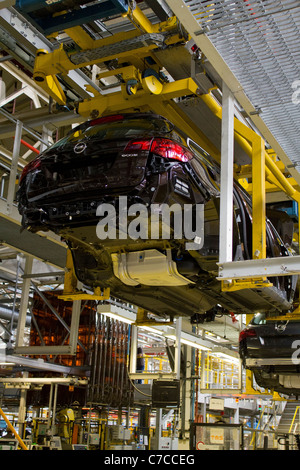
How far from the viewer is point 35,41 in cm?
614

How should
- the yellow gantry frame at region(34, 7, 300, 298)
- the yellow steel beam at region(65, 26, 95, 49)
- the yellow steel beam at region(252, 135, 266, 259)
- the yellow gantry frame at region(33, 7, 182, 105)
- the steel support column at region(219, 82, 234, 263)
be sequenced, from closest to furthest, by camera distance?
1. the steel support column at region(219, 82, 234, 263)
2. the yellow steel beam at region(252, 135, 266, 259)
3. the yellow gantry frame at region(34, 7, 300, 298)
4. the yellow gantry frame at region(33, 7, 182, 105)
5. the yellow steel beam at region(65, 26, 95, 49)

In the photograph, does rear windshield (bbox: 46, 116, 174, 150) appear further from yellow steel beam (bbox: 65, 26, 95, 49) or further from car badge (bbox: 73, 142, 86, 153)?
yellow steel beam (bbox: 65, 26, 95, 49)

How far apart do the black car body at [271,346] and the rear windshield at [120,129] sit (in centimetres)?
452

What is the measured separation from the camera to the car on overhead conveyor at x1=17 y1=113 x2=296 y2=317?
4.52 meters

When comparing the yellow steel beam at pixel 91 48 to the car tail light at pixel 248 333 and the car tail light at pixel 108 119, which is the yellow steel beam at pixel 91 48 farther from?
the car tail light at pixel 248 333

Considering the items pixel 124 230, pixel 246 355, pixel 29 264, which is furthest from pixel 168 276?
pixel 29 264

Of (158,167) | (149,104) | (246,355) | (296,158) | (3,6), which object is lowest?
(246,355)

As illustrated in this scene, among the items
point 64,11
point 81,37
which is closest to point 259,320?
point 81,37

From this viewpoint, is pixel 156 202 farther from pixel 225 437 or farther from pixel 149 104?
pixel 225 437

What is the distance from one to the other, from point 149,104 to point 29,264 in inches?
225

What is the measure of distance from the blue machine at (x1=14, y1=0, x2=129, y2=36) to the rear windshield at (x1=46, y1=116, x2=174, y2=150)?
94 cm

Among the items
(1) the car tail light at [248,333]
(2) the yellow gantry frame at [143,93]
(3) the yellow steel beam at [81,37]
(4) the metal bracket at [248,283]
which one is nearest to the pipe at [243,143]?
(2) the yellow gantry frame at [143,93]

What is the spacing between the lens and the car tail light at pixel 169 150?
14.8 feet

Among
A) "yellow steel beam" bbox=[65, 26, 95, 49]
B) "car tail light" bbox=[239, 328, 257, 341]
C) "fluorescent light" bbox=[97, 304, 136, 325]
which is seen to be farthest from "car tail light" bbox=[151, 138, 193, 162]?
"car tail light" bbox=[239, 328, 257, 341]
